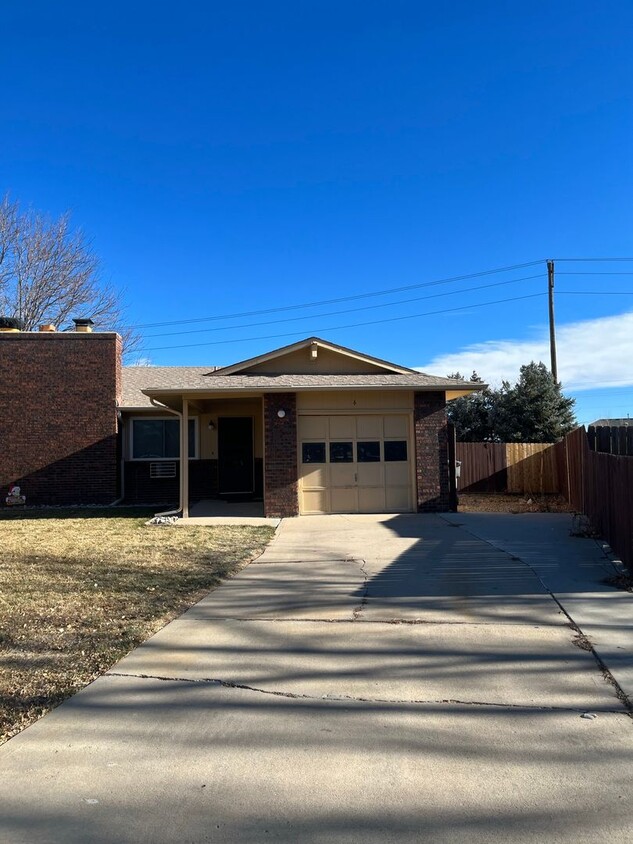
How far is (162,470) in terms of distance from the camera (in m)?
19.0

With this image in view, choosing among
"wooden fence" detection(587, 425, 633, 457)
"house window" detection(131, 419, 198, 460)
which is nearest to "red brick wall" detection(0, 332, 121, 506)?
"house window" detection(131, 419, 198, 460)

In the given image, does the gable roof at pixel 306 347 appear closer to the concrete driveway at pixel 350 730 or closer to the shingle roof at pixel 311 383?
the shingle roof at pixel 311 383

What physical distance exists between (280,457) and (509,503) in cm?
747

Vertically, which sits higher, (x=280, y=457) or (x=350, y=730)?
(x=280, y=457)

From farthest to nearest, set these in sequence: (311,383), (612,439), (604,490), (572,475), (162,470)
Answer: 1. (162,470)
2. (572,475)
3. (311,383)
4. (612,439)
5. (604,490)

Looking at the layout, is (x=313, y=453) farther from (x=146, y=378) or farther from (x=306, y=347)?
(x=146, y=378)

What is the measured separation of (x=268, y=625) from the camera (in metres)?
6.01

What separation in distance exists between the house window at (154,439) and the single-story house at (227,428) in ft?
0.12

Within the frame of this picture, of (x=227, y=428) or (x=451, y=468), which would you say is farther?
(x=227, y=428)

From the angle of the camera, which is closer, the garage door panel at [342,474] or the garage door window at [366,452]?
the garage door panel at [342,474]

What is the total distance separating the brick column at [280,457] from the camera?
14.4m

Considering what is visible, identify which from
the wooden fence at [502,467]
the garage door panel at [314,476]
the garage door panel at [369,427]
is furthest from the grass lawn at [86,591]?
the wooden fence at [502,467]

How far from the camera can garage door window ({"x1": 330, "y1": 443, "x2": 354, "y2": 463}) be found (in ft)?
48.6

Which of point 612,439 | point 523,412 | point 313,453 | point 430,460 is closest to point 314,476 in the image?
point 313,453
